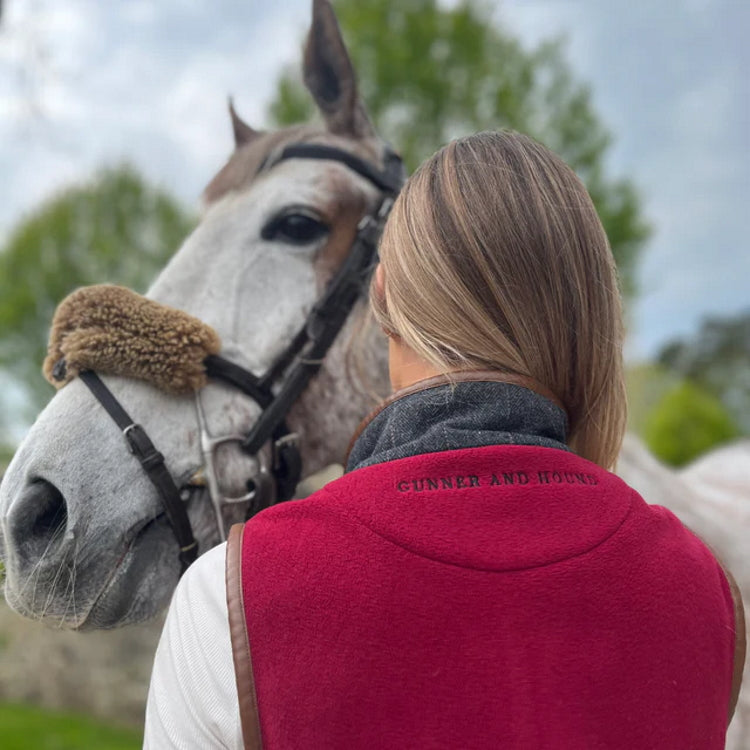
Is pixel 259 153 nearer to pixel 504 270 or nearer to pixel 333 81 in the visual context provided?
pixel 333 81

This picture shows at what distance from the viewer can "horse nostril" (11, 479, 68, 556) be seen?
4.45 ft

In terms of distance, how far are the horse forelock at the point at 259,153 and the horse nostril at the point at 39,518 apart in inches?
44.5

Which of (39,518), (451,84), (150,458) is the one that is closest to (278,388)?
(150,458)

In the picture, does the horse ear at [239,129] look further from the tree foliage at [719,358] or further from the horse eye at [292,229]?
the tree foliage at [719,358]

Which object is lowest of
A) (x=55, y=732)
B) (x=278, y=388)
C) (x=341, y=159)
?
(x=55, y=732)

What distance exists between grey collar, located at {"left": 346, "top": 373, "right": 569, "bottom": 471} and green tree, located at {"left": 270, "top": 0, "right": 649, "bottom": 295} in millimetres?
11043

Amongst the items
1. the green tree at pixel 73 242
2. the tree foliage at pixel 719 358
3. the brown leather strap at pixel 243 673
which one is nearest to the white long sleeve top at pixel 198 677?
the brown leather strap at pixel 243 673

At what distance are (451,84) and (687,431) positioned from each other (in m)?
7.61

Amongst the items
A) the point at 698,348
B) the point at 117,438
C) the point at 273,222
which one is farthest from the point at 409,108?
the point at 698,348

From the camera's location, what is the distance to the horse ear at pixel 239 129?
2.49 metres

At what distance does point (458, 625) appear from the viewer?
0.78 meters

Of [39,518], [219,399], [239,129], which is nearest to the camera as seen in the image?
[39,518]

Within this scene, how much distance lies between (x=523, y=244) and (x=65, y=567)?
1.16 m

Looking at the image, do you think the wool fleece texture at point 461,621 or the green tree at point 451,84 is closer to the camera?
the wool fleece texture at point 461,621
